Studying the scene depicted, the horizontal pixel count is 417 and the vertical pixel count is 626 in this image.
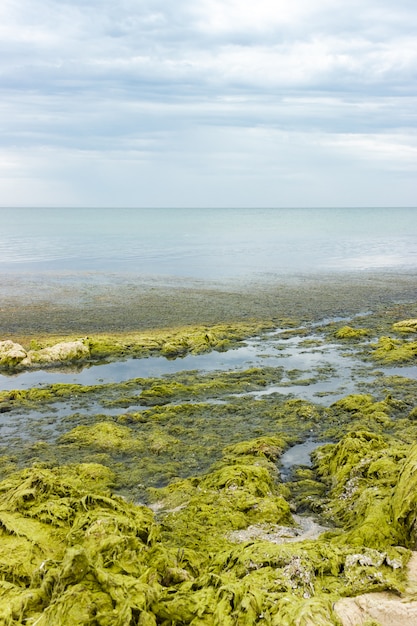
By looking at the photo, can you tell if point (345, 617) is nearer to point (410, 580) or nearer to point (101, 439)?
point (410, 580)

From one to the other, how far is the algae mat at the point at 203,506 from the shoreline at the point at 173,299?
8.18 m

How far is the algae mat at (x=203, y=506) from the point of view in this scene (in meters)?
4.67

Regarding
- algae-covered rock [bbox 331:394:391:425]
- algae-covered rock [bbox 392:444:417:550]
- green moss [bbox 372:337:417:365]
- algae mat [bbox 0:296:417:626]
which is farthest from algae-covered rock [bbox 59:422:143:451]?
green moss [bbox 372:337:417:365]

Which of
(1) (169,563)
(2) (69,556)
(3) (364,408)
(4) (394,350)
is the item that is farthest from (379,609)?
(4) (394,350)

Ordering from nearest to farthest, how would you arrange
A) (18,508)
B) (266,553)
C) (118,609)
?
1. (118,609)
2. (266,553)
3. (18,508)

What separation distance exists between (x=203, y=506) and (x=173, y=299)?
20659mm

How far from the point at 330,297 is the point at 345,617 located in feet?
81.3

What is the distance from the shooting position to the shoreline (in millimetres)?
23156

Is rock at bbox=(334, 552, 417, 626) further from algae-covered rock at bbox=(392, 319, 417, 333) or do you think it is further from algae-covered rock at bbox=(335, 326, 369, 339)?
algae-covered rock at bbox=(392, 319, 417, 333)

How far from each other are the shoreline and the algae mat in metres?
8.18

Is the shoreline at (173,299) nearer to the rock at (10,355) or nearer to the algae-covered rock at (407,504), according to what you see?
the rock at (10,355)

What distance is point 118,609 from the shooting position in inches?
175

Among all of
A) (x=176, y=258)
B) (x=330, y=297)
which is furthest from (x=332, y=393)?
(x=176, y=258)

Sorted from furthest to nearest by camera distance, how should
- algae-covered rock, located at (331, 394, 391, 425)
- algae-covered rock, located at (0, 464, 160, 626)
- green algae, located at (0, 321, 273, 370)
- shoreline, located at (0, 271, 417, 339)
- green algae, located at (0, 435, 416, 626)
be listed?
shoreline, located at (0, 271, 417, 339), green algae, located at (0, 321, 273, 370), algae-covered rock, located at (331, 394, 391, 425), green algae, located at (0, 435, 416, 626), algae-covered rock, located at (0, 464, 160, 626)
